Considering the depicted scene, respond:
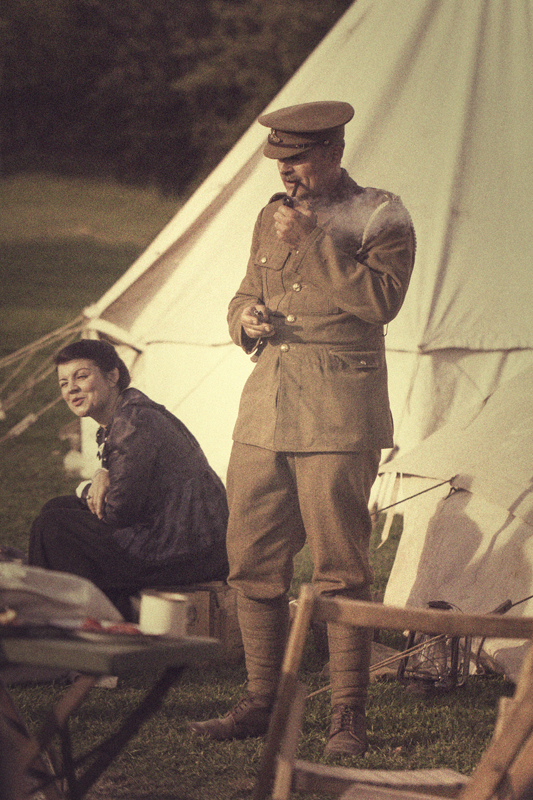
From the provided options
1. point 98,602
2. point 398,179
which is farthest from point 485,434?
point 98,602

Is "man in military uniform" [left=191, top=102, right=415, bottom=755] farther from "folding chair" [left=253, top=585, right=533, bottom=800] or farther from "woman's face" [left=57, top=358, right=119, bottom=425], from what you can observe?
"folding chair" [left=253, top=585, right=533, bottom=800]

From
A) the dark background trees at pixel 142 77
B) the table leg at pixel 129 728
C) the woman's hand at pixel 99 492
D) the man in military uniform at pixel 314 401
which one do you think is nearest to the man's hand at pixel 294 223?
the man in military uniform at pixel 314 401

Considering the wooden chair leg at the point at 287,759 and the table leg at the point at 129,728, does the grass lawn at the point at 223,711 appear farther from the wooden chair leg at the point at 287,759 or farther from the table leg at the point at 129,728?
the wooden chair leg at the point at 287,759

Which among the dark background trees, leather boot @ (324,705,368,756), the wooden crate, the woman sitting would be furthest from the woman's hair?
the dark background trees

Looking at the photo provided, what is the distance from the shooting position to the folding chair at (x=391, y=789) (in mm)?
1781

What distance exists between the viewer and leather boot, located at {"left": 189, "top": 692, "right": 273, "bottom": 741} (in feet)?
10.2

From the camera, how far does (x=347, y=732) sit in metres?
2.97

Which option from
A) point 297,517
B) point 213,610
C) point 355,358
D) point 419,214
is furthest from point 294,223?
point 419,214

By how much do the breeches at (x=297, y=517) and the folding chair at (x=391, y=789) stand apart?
94cm

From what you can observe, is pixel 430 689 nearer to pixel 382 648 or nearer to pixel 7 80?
pixel 382 648

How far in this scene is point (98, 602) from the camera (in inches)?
80.7

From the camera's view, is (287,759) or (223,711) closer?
(287,759)

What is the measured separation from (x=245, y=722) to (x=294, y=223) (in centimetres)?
139

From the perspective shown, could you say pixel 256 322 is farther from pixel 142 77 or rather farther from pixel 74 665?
pixel 142 77
